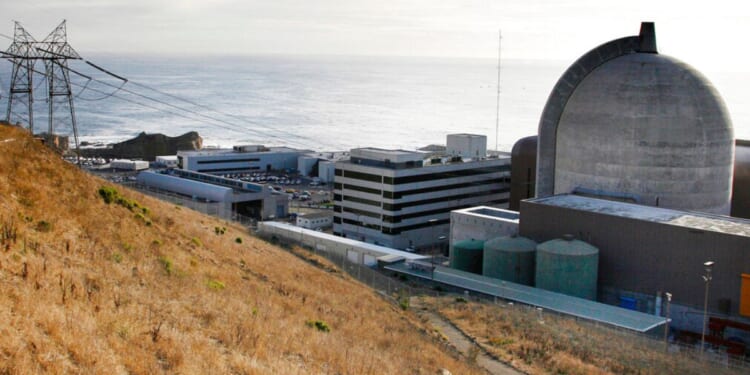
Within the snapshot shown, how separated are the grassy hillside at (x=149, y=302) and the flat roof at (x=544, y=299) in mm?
11273

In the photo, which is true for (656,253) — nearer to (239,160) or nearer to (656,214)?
(656,214)

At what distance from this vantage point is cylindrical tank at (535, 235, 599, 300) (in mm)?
42062

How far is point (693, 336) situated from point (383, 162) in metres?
34.2

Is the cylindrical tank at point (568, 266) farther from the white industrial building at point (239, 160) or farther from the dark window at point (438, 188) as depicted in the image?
the white industrial building at point (239, 160)

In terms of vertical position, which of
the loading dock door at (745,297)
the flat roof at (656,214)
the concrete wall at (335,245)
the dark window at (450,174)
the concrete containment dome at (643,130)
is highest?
the concrete containment dome at (643,130)

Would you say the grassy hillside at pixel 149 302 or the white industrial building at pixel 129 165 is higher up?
the grassy hillside at pixel 149 302

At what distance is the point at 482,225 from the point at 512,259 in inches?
230

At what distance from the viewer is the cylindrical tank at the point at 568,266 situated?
1656 inches

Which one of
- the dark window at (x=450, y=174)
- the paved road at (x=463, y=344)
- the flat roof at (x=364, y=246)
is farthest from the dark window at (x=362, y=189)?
the paved road at (x=463, y=344)

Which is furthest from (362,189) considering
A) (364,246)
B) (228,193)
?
(364,246)

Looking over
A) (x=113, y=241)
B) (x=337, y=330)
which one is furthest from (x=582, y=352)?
(x=113, y=241)

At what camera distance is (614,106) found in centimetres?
4756

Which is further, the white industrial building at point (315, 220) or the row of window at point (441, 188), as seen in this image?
the white industrial building at point (315, 220)

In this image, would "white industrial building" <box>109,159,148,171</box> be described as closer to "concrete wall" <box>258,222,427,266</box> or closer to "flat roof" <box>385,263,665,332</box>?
"concrete wall" <box>258,222,427,266</box>
